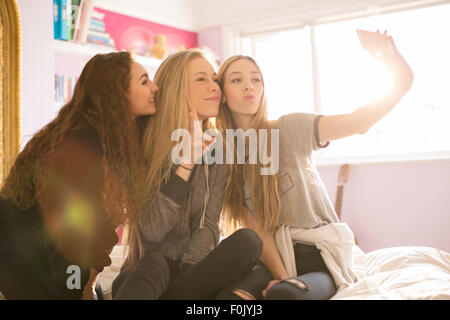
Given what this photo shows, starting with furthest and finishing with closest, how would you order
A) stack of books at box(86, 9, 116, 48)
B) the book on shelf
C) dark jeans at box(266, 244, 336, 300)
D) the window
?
the window < stack of books at box(86, 9, 116, 48) < the book on shelf < dark jeans at box(266, 244, 336, 300)

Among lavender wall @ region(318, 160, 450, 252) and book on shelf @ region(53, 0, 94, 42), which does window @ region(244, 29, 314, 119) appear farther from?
book on shelf @ region(53, 0, 94, 42)

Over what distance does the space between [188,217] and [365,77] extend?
8.24 feet

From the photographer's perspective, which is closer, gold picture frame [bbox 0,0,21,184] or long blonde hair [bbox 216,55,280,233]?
long blonde hair [bbox 216,55,280,233]

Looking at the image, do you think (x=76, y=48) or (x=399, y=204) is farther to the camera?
(x=399, y=204)

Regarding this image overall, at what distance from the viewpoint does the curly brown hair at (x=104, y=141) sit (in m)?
1.32

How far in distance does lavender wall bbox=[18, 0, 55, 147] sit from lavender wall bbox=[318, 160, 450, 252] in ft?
7.39

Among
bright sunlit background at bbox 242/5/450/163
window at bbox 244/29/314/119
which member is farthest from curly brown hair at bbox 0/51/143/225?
window at bbox 244/29/314/119

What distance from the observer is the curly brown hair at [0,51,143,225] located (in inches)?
52.1

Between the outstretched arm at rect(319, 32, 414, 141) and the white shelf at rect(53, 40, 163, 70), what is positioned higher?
the white shelf at rect(53, 40, 163, 70)

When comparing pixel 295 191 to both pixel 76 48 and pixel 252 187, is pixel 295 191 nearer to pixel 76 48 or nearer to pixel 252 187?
pixel 252 187

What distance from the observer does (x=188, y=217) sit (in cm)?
155

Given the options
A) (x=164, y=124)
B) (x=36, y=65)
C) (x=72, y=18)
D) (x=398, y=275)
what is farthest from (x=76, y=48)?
(x=398, y=275)
